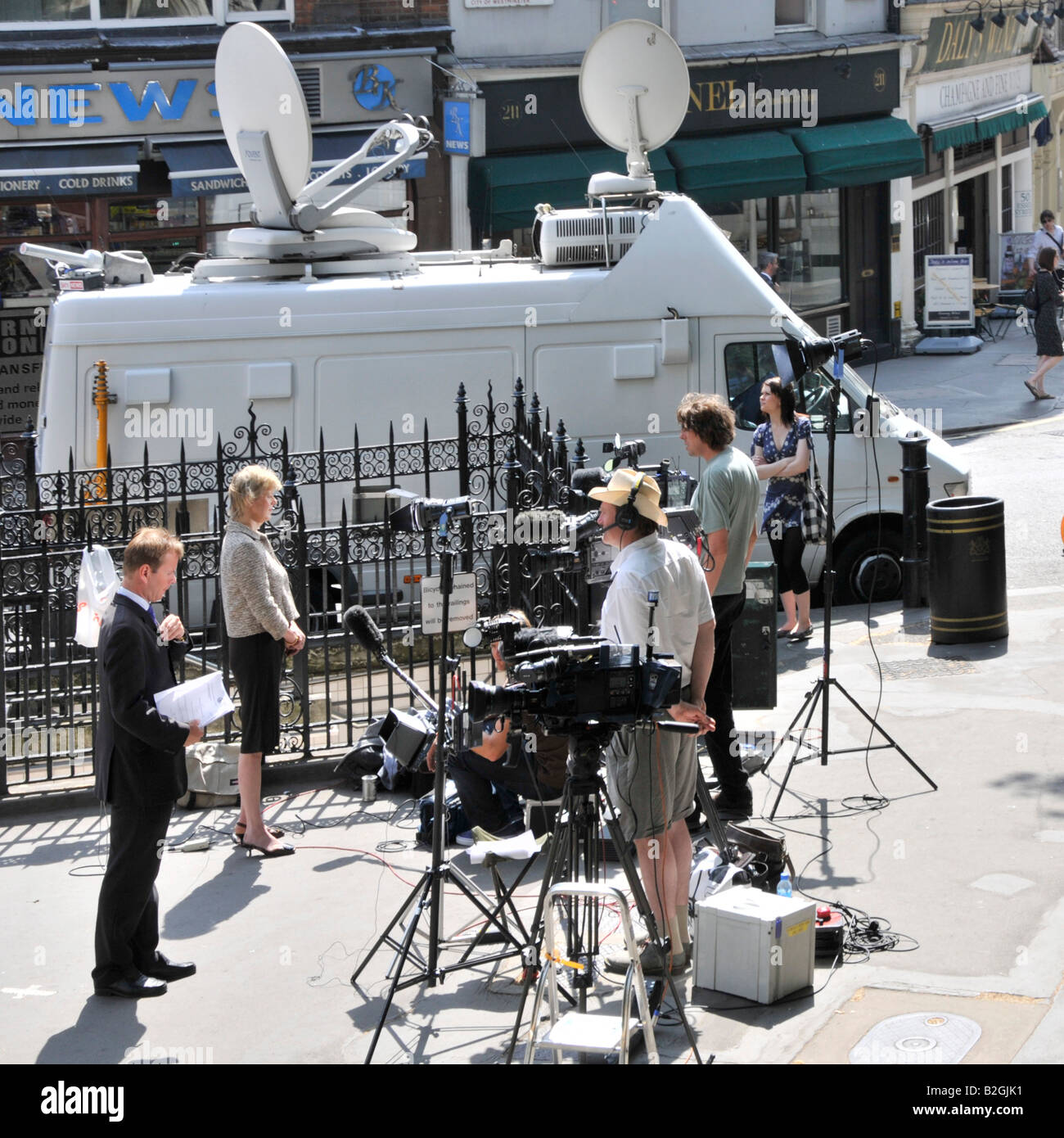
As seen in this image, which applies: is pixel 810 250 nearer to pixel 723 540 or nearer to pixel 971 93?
pixel 971 93

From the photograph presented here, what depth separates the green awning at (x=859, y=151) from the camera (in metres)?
23.0

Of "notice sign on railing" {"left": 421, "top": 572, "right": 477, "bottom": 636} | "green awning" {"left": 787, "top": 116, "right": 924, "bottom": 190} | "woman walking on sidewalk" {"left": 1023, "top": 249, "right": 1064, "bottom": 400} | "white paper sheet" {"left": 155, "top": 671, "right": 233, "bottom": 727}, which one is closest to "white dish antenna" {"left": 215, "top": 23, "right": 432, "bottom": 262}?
"notice sign on railing" {"left": 421, "top": 572, "right": 477, "bottom": 636}

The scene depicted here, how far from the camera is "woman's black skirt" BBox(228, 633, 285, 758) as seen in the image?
771 centimetres

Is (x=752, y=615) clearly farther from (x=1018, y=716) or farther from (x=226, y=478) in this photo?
(x=226, y=478)

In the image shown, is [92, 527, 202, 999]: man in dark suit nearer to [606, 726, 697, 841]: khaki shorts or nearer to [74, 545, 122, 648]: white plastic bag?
[74, 545, 122, 648]: white plastic bag

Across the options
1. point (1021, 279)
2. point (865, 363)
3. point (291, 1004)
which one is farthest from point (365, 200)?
point (291, 1004)

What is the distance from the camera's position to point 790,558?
35.6 feet

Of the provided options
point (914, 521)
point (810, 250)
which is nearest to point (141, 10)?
point (810, 250)

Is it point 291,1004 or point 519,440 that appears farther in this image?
point 519,440

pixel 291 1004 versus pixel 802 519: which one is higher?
pixel 802 519

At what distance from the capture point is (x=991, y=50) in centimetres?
2814

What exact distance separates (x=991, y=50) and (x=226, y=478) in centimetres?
2204

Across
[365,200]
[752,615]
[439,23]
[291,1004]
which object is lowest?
[291,1004]
